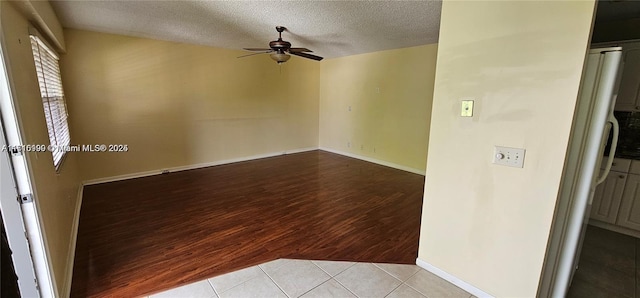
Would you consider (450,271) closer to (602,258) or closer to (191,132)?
(602,258)

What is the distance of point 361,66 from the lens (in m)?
5.68

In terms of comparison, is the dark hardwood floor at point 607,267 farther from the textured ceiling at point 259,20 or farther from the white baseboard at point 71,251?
the white baseboard at point 71,251

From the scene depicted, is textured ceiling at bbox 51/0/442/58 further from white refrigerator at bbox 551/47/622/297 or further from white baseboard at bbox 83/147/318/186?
white baseboard at bbox 83/147/318/186

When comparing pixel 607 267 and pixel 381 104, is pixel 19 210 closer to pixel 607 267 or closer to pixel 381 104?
pixel 607 267

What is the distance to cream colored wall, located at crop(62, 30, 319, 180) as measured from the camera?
3.78 metres

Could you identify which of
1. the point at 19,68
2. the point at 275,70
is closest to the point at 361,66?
the point at 275,70

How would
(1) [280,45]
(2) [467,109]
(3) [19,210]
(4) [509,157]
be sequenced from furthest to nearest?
1. (1) [280,45]
2. (2) [467,109]
3. (4) [509,157]
4. (3) [19,210]

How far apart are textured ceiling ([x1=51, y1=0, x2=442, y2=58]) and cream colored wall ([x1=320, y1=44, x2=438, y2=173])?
605 mm

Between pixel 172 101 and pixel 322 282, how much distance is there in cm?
406

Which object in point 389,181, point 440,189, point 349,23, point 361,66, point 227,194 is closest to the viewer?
point 440,189

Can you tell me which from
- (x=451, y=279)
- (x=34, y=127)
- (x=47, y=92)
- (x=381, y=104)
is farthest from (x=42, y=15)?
(x=381, y=104)

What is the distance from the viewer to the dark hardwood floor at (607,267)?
1.93m

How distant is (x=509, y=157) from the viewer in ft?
5.21

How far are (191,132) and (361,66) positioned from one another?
146 inches
